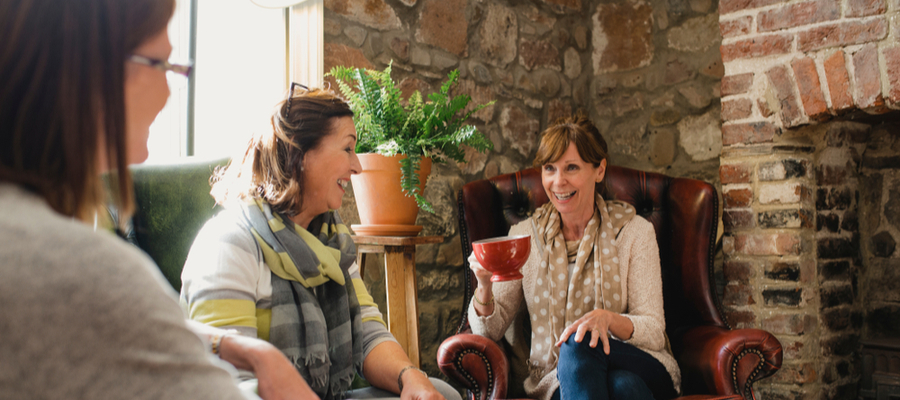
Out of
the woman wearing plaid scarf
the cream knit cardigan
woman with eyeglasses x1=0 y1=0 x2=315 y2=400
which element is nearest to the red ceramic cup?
the woman wearing plaid scarf

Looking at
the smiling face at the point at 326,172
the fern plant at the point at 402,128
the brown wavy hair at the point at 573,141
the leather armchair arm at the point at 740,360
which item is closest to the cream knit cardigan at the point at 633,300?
the leather armchair arm at the point at 740,360

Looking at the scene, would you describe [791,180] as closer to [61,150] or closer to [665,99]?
[665,99]

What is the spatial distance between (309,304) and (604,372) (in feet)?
2.50

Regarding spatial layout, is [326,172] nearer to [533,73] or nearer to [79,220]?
[79,220]

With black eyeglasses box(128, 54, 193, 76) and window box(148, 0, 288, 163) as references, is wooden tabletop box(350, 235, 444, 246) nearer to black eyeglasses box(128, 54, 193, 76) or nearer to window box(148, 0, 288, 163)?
window box(148, 0, 288, 163)

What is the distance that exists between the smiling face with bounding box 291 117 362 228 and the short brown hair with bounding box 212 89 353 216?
0.02 meters

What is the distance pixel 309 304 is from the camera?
122cm

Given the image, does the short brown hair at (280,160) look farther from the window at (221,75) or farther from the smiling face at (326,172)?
the window at (221,75)

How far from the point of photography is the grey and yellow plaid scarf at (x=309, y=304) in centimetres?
119

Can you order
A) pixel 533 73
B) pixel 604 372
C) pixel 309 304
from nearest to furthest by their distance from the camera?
pixel 309 304
pixel 604 372
pixel 533 73

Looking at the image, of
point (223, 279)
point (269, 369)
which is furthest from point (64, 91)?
point (223, 279)

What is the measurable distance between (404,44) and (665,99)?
135 centimetres

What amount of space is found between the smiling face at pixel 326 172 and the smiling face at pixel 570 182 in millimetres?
741

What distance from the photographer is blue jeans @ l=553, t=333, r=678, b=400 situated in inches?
56.3
